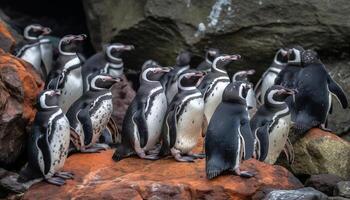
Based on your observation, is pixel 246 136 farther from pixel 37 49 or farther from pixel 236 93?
pixel 37 49

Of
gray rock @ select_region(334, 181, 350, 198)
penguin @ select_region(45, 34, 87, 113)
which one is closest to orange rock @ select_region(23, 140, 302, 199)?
gray rock @ select_region(334, 181, 350, 198)

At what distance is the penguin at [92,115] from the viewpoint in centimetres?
771

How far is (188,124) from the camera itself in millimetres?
7211

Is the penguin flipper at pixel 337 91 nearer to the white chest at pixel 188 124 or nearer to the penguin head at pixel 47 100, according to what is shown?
the white chest at pixel 188 124

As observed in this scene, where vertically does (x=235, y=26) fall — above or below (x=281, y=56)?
above

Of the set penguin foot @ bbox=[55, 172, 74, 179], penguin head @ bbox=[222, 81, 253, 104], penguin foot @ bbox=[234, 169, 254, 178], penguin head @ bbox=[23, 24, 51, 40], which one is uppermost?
penguin head @ bbox=[23, 24, 51, 40]

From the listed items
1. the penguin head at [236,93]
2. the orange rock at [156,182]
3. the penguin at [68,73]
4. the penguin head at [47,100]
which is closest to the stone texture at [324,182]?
the orange rock at [156,182]

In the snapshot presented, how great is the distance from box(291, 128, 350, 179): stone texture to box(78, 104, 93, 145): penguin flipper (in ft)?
6.26

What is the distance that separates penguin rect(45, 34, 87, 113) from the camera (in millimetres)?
8836

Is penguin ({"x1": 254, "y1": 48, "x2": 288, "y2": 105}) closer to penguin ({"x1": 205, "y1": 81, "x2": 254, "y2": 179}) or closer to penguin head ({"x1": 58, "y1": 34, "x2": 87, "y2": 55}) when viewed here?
penguin head ({"x1": 58, "y1": 34, "x2": 87, "y2": 55})

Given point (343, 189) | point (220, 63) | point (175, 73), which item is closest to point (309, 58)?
point (220, 63)

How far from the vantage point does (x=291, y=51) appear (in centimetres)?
913

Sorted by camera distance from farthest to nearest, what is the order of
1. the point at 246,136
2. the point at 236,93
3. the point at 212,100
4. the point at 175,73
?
the point at 175,73 → the point at 212,100 → the point at 236,93 → the point at 246,136

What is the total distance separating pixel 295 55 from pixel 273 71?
438 mm
